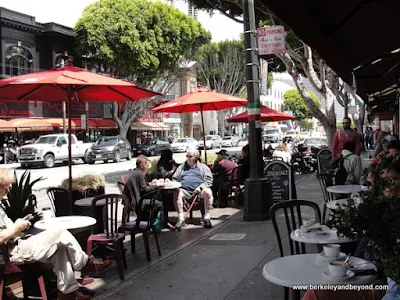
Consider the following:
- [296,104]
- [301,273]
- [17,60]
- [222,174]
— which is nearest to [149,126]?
[17,60]

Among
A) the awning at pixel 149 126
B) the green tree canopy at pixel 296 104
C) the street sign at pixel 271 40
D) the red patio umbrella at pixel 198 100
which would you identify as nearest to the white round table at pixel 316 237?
the street sign at pixel 271 40

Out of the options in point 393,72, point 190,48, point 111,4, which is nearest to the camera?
point 393,72

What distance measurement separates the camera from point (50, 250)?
3.96 meters

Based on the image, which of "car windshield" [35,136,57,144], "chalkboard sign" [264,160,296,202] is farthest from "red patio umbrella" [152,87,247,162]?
"car windshield" [35,136,57,144]

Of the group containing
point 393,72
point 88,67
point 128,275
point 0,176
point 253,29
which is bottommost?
point 128,275

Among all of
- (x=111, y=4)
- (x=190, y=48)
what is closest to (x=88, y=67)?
(x=111, y=4)

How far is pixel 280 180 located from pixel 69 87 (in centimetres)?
454

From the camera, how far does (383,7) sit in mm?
3924

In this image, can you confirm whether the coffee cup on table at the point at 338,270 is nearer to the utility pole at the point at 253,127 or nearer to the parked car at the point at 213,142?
the utility pole at the point at 253,127

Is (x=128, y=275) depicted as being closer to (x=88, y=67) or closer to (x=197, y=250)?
(x=197, y=250)

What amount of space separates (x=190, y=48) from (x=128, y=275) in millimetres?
33709

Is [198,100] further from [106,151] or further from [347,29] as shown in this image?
[106,151]

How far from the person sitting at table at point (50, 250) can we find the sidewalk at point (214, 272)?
61 cm

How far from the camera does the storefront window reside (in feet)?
103
